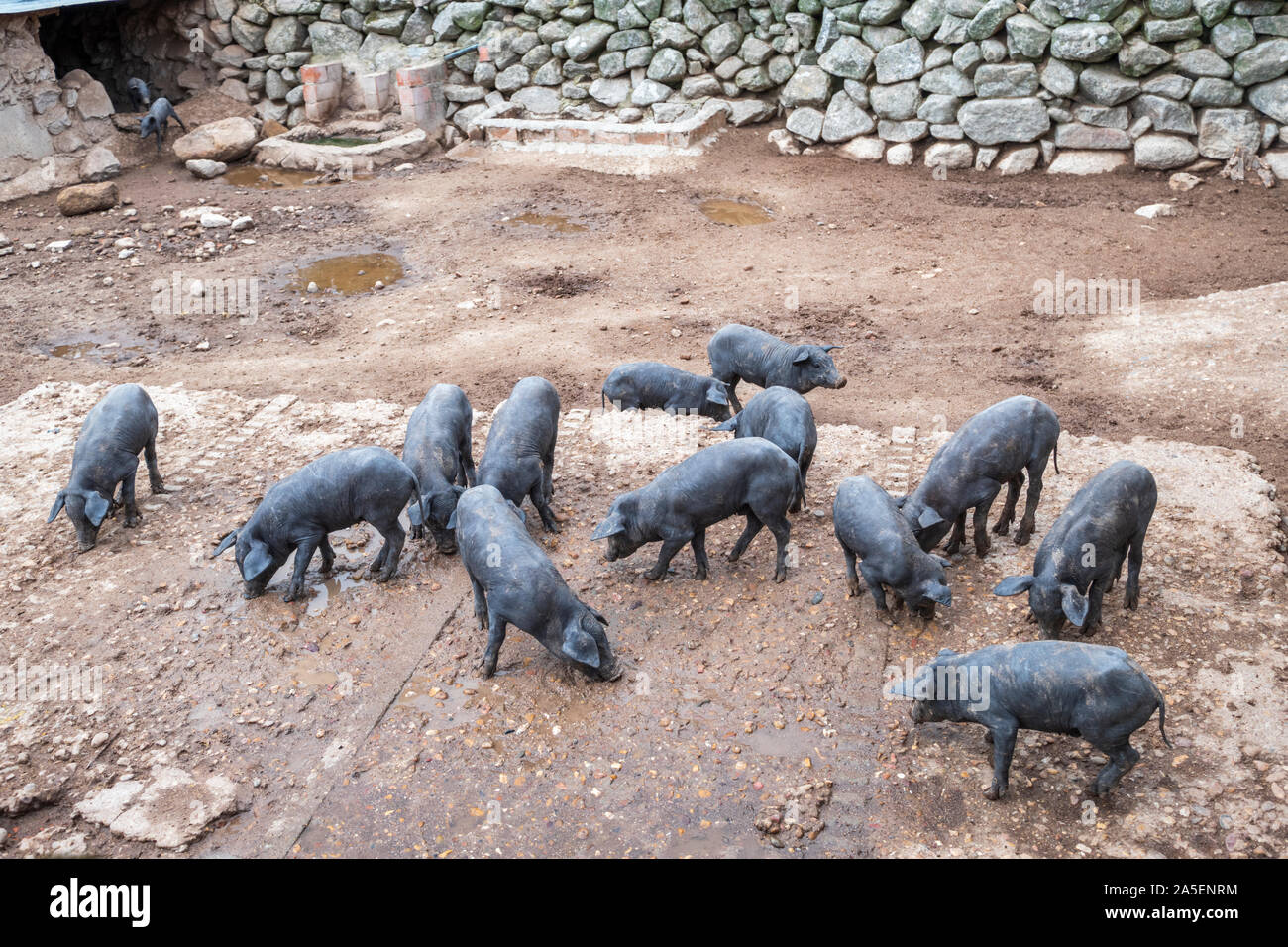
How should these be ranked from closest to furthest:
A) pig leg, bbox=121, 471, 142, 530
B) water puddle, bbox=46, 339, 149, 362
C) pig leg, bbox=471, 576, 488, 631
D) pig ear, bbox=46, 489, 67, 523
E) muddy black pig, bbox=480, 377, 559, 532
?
pig leg, bbox=471, 576, 488, 631 < muddy black pig, bbox=480, 377, 559, 532 < pig ear, bbox=46, 489, 67, 523 < pig leg, bbox=121, 471, 142, 530 < water puddle, bbox=46, 339, 149, 362

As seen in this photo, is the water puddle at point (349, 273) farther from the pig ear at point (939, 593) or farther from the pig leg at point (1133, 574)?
the pig leg at point (1133, 574)

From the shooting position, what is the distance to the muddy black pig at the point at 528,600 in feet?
18.6

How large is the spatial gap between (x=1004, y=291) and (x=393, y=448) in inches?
260

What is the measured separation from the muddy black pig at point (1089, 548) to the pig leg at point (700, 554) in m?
1.86

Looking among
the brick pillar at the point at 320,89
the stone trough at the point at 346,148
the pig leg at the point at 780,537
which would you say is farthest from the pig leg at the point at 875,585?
the brick pillar at the point at 320,89

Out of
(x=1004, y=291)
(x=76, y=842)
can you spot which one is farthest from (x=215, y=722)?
(x=1004, y=291)

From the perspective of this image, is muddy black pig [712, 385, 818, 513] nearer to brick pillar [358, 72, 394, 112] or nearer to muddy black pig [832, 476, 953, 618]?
muddy black pig [832, 476, 953, 618]

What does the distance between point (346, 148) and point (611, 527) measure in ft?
41.3

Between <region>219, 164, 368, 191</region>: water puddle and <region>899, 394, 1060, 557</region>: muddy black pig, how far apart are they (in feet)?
40.4

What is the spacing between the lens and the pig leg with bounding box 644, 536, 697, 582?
650cm

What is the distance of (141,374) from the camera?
10.1 metres

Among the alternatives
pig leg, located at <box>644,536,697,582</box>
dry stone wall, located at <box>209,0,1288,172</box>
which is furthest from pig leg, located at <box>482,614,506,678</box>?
dry stone wall, located at <box>209,0,1288,172</box>

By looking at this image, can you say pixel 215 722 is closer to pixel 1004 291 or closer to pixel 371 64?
pixel 1004 291

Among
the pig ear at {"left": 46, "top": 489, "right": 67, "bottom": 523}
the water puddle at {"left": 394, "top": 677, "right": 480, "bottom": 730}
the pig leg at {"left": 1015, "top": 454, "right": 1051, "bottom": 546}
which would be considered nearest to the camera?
A: the water puddle at {"left": 394, "top": 677, "right": 480, "bottom": 730}
